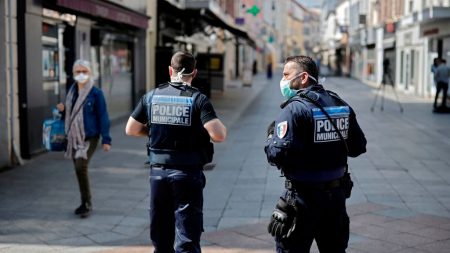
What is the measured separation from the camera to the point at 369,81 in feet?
149

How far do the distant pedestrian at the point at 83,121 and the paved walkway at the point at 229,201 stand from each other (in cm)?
63

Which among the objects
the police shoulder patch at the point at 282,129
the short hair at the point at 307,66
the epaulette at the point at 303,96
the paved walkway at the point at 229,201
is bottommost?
the paved walkway at the point at 229,201

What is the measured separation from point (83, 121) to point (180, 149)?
2.69m

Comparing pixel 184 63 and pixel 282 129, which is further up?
pixel 184 63

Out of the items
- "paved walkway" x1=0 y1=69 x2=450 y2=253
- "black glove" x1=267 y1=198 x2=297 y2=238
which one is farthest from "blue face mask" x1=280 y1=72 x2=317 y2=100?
"paved walkway" x1=0 y1=69 x2=450 y2=253

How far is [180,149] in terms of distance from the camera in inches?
175

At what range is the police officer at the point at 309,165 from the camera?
381 centimetres

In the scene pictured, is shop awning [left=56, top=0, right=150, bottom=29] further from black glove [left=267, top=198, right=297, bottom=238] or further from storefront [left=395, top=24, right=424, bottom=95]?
storefront [left=395, top=24, right=424, bottom=95]

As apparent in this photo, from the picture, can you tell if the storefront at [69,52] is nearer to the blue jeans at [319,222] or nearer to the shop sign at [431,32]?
the blue jeans at [319,222]

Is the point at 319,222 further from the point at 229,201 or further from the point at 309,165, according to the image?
the point at 229,201

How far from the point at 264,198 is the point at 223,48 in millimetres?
36996

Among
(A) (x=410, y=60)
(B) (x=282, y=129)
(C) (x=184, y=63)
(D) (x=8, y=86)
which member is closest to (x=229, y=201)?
(C) (x=184, y=63)

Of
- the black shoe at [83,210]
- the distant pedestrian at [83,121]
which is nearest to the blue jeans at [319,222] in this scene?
the distant pedestrian at [83,121]

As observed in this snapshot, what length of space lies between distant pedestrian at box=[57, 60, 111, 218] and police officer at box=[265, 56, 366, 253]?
11.0ft
